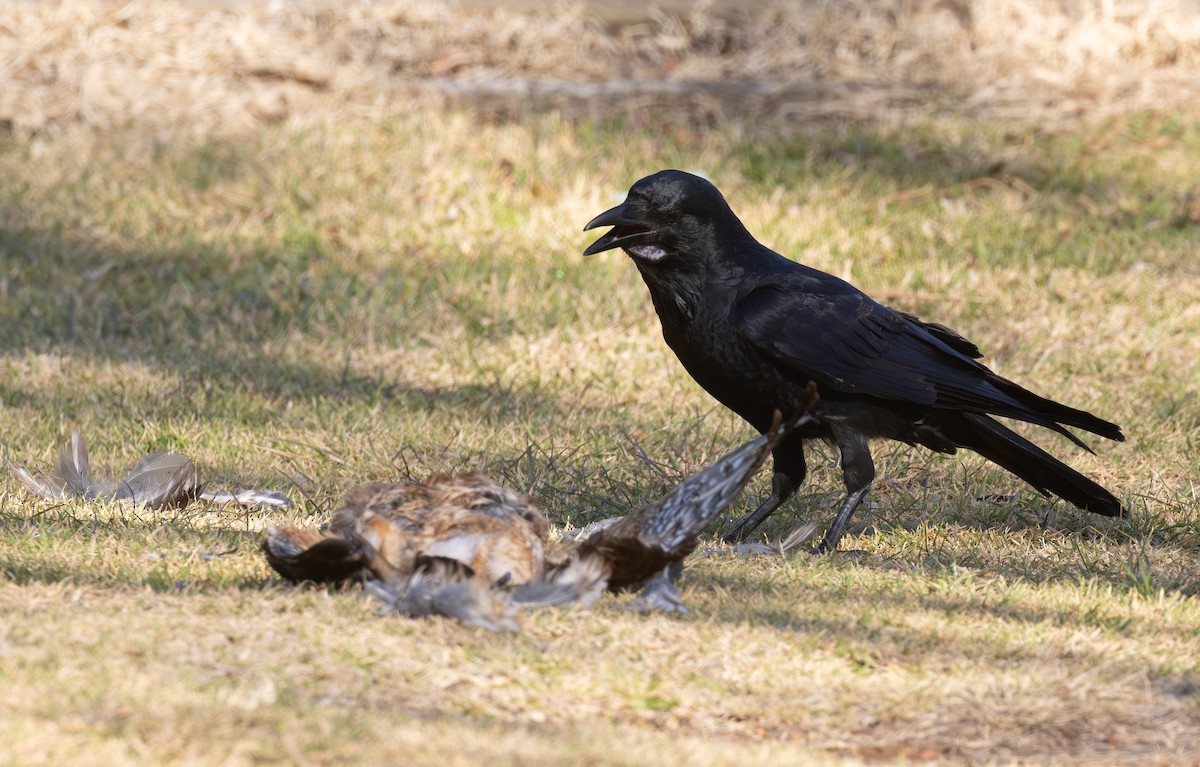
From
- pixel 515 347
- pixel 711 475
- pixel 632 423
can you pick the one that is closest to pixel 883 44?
pixel 515 347

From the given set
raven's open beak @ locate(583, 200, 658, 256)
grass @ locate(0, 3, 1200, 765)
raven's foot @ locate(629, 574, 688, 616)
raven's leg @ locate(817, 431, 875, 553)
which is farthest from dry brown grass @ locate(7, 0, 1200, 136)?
raven's foot @ locate(629, 574, 688, 616)

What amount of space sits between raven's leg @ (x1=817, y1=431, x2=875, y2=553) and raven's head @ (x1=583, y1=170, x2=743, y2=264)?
2.71ft

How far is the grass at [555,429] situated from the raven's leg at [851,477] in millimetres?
164

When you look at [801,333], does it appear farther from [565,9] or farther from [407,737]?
[565,9]

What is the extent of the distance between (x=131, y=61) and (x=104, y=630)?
25.0 feet

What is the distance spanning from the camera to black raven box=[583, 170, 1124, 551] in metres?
4.82

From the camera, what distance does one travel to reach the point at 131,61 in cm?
1023

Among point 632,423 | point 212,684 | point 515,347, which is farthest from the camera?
point 515,347

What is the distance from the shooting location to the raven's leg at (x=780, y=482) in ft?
16.8

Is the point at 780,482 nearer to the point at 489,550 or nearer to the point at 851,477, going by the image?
the point at 851,477

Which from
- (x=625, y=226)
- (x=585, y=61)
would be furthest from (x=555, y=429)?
(x=585, y=61)

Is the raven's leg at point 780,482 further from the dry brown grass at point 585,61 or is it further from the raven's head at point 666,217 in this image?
the dry brown grass at point 585,61

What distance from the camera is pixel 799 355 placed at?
4.78m

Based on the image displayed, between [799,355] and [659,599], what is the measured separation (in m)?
1.18
